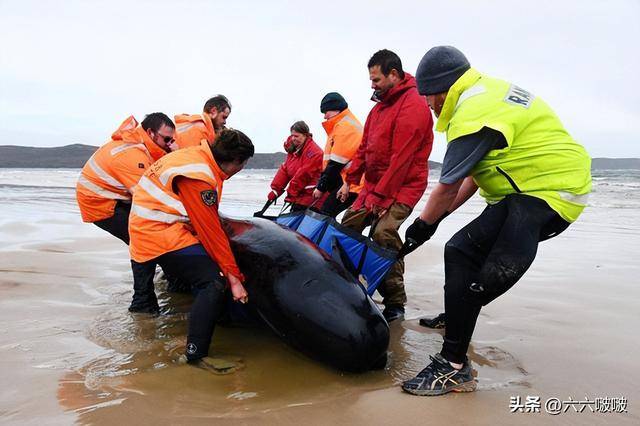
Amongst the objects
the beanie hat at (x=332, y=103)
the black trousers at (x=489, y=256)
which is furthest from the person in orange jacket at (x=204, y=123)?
the black trousers at (x=489, y=256)

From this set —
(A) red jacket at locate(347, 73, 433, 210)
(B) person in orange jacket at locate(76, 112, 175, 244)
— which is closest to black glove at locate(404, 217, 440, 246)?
(A) red jacket at locate(347, 73, 433, 210)

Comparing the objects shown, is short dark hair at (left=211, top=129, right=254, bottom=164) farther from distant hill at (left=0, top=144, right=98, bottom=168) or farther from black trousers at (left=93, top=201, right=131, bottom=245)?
distant hill at (left=0, top=144, right=98, bottom=168)

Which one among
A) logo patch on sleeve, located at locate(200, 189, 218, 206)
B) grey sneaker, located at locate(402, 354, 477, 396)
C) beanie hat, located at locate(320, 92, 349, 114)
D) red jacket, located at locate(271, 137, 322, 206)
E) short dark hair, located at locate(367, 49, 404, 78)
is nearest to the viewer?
grey sneaker, located at locate(402, 354, 477, 396)

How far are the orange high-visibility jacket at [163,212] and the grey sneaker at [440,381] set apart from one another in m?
1.88

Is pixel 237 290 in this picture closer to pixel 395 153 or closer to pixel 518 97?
pixel 395 153

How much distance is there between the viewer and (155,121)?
19.7ft

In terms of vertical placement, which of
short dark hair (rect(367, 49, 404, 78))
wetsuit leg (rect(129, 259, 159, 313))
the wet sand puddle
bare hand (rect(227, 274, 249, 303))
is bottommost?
the wet sand puddle

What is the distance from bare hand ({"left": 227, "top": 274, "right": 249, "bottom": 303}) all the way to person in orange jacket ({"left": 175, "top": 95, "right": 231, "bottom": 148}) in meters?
2.70

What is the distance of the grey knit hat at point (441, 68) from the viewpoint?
11.2 ft

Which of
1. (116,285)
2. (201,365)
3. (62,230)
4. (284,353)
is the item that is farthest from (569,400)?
(62,230)

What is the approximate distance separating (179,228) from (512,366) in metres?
2.60

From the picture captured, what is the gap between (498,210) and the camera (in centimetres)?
350

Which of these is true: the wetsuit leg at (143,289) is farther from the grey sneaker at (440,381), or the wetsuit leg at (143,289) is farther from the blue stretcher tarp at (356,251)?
the grey sneaker at (440,381)

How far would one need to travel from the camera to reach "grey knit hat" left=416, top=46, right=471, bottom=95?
3400 millimetres
